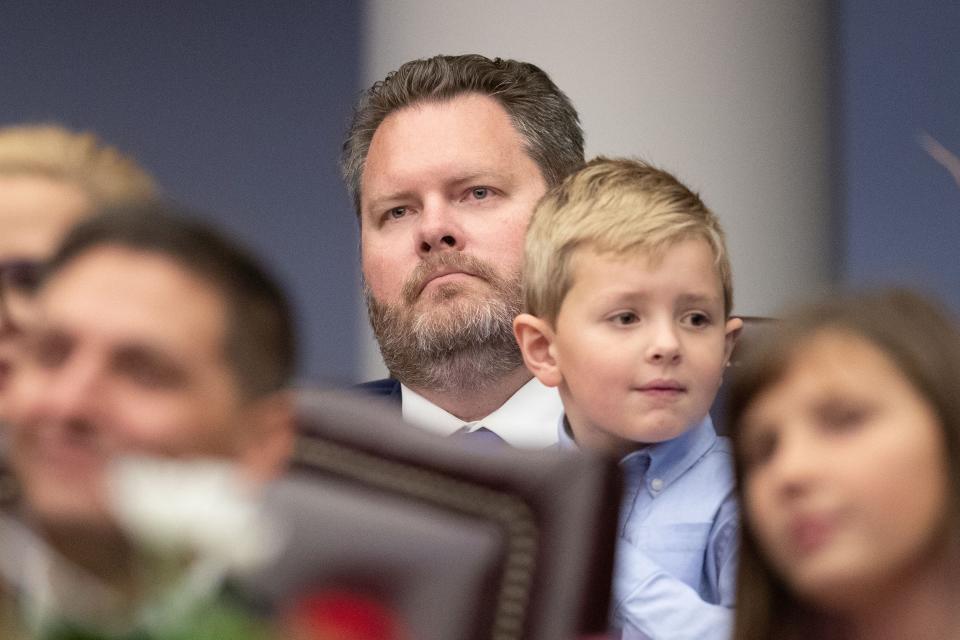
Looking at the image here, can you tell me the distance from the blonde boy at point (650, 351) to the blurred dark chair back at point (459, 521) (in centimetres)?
53

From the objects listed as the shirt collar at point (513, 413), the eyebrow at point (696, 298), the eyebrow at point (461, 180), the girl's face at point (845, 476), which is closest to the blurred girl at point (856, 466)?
the girl's face at point (845, 476)

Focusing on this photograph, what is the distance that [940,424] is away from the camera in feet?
2.29

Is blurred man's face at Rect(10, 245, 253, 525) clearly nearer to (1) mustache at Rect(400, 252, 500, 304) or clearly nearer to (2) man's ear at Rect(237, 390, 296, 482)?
(2) man's ear at Rect(237, 390, 296, 482)

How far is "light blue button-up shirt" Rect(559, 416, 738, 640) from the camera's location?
1067mm

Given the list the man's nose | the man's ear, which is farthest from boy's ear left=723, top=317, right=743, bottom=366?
the man's ear

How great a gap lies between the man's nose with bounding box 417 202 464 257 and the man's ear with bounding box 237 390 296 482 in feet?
3.66

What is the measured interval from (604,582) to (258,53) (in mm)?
2641

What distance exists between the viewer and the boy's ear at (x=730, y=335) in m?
1.35

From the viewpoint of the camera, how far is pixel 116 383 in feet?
1.72

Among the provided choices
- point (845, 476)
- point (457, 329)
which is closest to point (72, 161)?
point (845, 476)

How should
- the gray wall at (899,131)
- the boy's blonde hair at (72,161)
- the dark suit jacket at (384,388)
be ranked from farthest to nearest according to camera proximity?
the gray wall at (899,131)
the dark suit jacket at (384,388)
the boy's blonde hair at (72,161)

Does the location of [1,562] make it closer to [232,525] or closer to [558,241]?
[232,525]

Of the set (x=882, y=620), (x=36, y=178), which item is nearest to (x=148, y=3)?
(x=36, y=178)

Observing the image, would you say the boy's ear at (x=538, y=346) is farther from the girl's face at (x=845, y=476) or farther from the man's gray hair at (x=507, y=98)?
the girl's face at (x=845, y=476)
